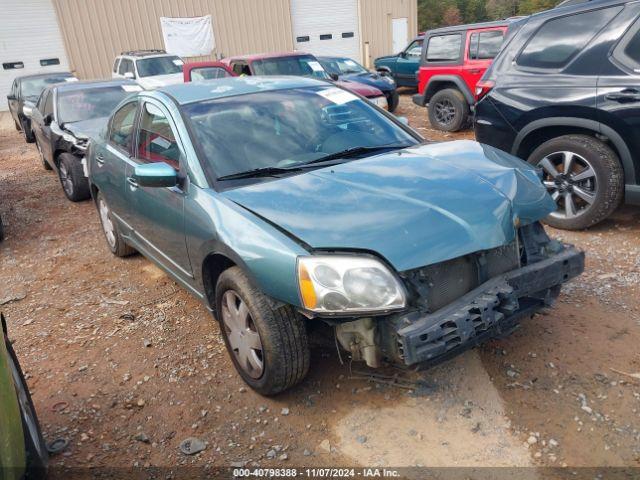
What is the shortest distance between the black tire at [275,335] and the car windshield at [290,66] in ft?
26.6

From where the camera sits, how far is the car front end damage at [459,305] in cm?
227

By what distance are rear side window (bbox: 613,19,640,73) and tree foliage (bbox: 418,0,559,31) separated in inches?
1501

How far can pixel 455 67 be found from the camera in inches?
370

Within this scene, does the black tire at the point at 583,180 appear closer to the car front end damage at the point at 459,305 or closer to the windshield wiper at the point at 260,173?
the car front end damage at the point at 459,305

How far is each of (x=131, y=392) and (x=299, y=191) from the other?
5.28 ft

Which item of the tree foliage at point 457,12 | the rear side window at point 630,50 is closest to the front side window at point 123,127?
the rear side window at point 630,50

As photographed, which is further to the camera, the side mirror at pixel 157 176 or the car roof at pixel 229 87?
the car roof at pixel 229 87

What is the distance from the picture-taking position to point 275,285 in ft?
7.91

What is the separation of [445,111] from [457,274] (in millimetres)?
7902

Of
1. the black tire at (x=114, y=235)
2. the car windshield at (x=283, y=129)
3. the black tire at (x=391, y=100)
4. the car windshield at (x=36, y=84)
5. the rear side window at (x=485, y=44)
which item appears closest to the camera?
the car windshield at (x=283, y=129)

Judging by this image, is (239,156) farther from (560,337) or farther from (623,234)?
(623,234)

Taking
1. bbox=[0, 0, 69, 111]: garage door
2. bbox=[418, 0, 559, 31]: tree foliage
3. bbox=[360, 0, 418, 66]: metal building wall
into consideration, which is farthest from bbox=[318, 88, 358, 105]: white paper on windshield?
bbox=[418, 0, 559, 31]: tree foliage

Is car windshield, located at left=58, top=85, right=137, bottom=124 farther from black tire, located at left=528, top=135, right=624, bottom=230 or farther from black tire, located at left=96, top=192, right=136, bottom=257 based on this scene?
black tire, located at left=528, top=135, right=624, bottom=230

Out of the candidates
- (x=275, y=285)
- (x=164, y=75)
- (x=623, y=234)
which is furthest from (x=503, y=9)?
(x=275, y=285)
